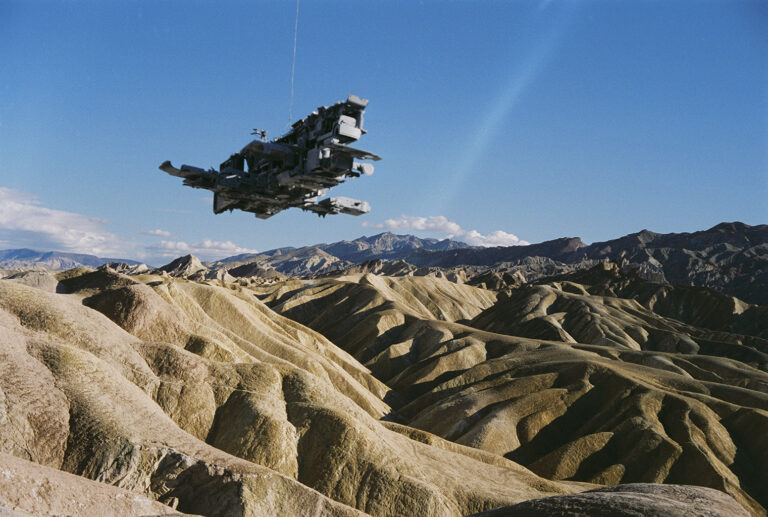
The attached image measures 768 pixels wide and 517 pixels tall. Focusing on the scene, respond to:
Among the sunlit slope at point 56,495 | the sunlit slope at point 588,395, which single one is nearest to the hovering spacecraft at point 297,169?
the sunlit slope at point 56,495

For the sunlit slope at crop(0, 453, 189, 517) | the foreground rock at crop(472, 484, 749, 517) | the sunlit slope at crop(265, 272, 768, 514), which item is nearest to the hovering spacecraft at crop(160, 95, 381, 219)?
the sunlit slope at crop(0, 453, 189, 517)

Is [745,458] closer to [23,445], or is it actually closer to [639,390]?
[639,390]

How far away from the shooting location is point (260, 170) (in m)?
35.7

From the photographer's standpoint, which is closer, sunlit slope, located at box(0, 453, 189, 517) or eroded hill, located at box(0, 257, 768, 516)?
sunlit slope, located at box(0, 453, 189, 517)

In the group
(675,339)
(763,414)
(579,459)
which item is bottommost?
(579,459)

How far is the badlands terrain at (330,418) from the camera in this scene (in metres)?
31.0

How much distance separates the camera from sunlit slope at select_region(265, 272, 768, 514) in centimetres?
6988

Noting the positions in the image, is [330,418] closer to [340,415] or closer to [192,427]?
[340,415]

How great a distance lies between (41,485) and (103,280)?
3732cm

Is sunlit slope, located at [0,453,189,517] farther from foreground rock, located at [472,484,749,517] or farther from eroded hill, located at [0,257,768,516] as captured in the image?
foreground rock, located at [472,484,749,517]

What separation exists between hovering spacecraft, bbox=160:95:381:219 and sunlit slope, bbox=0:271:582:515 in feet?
44.4

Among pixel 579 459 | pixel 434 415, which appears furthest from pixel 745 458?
pixel 434 415

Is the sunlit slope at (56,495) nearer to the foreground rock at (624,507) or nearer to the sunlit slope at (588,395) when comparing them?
the foreground rock at (624,507)

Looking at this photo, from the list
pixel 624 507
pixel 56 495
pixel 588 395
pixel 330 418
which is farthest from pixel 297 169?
pixel 588 395
